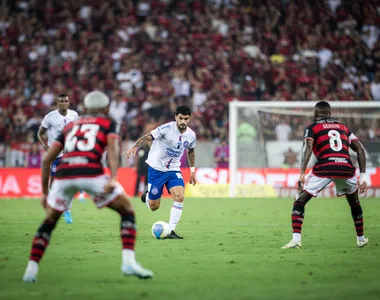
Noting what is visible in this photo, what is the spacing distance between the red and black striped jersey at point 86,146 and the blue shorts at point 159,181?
5.98 m

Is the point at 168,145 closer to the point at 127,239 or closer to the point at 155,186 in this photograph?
the point at 155,186

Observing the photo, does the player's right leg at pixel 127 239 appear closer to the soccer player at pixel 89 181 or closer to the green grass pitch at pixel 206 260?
the soccer player at pixel 89 181

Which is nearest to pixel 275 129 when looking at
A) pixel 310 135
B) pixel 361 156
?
pixel 361 156

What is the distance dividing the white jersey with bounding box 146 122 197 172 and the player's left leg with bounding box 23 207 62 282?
6140mm

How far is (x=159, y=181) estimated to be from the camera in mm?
14570

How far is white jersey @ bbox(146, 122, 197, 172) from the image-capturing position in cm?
1459

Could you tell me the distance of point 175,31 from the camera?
34.5 metres

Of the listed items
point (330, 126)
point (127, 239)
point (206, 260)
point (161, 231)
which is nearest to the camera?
point (127, 239)

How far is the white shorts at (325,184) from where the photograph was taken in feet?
39.1

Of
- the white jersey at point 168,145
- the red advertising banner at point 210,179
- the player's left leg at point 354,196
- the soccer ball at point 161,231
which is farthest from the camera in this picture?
the red advertising banner at point 210,179

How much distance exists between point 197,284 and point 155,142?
22.3ft

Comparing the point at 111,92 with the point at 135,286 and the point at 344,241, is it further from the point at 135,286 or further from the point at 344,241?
the point at 135,286

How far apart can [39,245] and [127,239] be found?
95 centimetres

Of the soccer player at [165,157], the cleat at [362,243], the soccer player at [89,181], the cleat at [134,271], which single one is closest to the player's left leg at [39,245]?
the soccer player at [89,181]
